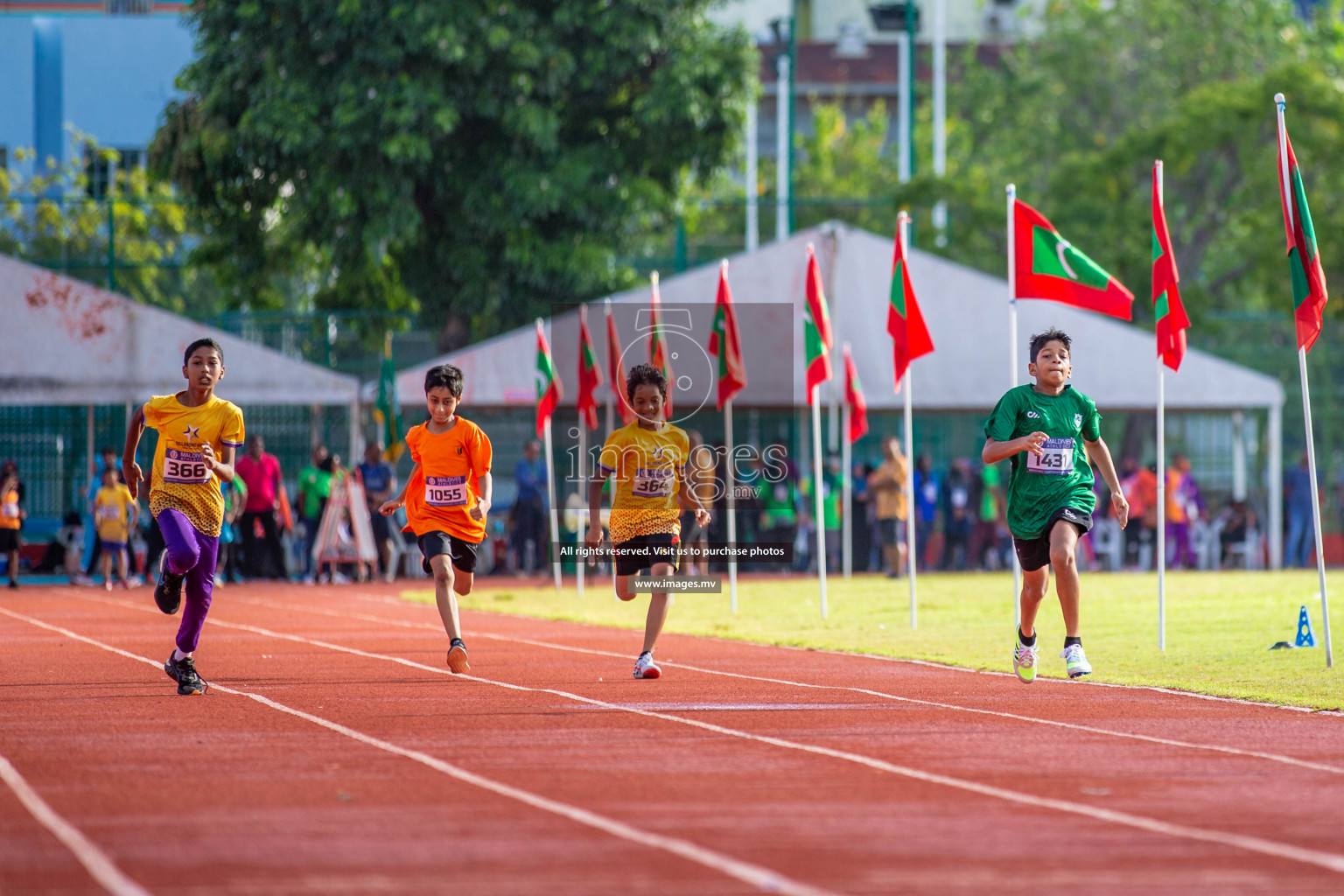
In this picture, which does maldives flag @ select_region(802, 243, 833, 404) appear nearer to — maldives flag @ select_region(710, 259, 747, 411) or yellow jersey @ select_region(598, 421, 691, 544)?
maldives flag @ select_region(710, 259, 747, 411)

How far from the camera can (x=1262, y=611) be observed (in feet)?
59.1

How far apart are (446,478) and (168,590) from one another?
1792mm

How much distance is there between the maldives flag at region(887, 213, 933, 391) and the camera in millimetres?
17141

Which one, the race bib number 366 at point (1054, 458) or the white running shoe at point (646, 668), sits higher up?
the race bib number 366 at point (1054, 458)

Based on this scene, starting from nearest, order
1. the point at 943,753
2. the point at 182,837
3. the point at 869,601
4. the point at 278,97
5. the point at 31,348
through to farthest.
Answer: the point at 182,837 < the point at 943,753 < the point at 869,601 < the point at 31,348 < the point at 278,97

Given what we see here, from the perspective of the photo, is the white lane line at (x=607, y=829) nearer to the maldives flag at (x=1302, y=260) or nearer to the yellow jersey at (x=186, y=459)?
the yellow jersey at (x=186, y=459)

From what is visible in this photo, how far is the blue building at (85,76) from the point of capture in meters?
49.5

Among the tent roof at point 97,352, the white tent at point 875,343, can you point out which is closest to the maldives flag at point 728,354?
the white tent at point 875,343

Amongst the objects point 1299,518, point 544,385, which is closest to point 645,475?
point 544,385

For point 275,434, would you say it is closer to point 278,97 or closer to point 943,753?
point 278,97

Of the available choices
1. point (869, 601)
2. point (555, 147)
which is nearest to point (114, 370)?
point (555, 147)

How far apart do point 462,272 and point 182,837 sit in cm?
2594

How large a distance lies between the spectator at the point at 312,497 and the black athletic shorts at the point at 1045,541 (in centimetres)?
1628

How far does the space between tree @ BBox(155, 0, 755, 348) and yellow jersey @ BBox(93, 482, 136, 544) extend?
7378 mm
